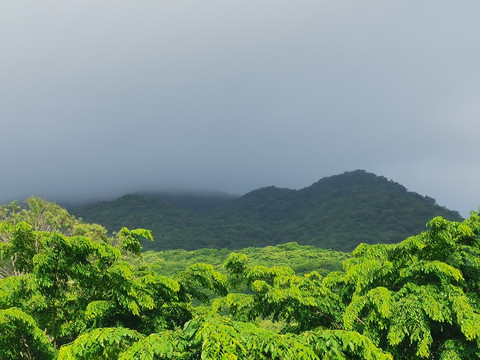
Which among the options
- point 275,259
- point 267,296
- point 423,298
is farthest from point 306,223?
point 423,298

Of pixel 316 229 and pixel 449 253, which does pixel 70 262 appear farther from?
pixel 316 229

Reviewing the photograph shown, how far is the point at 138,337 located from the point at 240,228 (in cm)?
17059

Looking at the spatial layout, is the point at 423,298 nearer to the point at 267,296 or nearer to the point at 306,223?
the point at 267,296

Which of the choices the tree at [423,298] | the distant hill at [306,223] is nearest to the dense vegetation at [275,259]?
→ the distant hill at [306,223]

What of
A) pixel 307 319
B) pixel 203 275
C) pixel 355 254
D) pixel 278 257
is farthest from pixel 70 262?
pixel 278 257

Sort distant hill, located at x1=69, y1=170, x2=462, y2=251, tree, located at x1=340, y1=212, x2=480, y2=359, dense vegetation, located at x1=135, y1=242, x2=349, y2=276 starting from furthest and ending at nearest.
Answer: distant hill, located at x1=69, y1=170, x2=462, y2=251
dense vegetation, located at x1=135, y1=242, x2=349, y2=276
tree, located at x1=340, y1=212, x2=480, y2=359

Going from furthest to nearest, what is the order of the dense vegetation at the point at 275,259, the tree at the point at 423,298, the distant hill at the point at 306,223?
1. the distant hill at the point at 306,223
2. the dense vegetation at the point at 275,259
3. the tree at the point at 423,298

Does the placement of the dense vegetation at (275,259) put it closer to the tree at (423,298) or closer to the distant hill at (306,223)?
the distant hill at (306,223)

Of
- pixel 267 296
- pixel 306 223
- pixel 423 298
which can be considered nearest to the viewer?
pixel 423 298

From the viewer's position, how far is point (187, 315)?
11.7 m

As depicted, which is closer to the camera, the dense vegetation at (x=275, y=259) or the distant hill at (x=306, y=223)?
the dense vegetation at (x=275, y=259)

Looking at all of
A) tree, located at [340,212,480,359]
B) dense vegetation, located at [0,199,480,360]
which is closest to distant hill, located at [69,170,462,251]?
tree, located at [340,212,480,359]

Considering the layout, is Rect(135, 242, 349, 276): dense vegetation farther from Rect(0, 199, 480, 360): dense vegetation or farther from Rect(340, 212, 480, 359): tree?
Rect(340, 212, 480, 359): tree

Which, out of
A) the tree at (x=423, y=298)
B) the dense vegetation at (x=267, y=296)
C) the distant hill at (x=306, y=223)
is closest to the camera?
the tree at (x=423, y=298)
